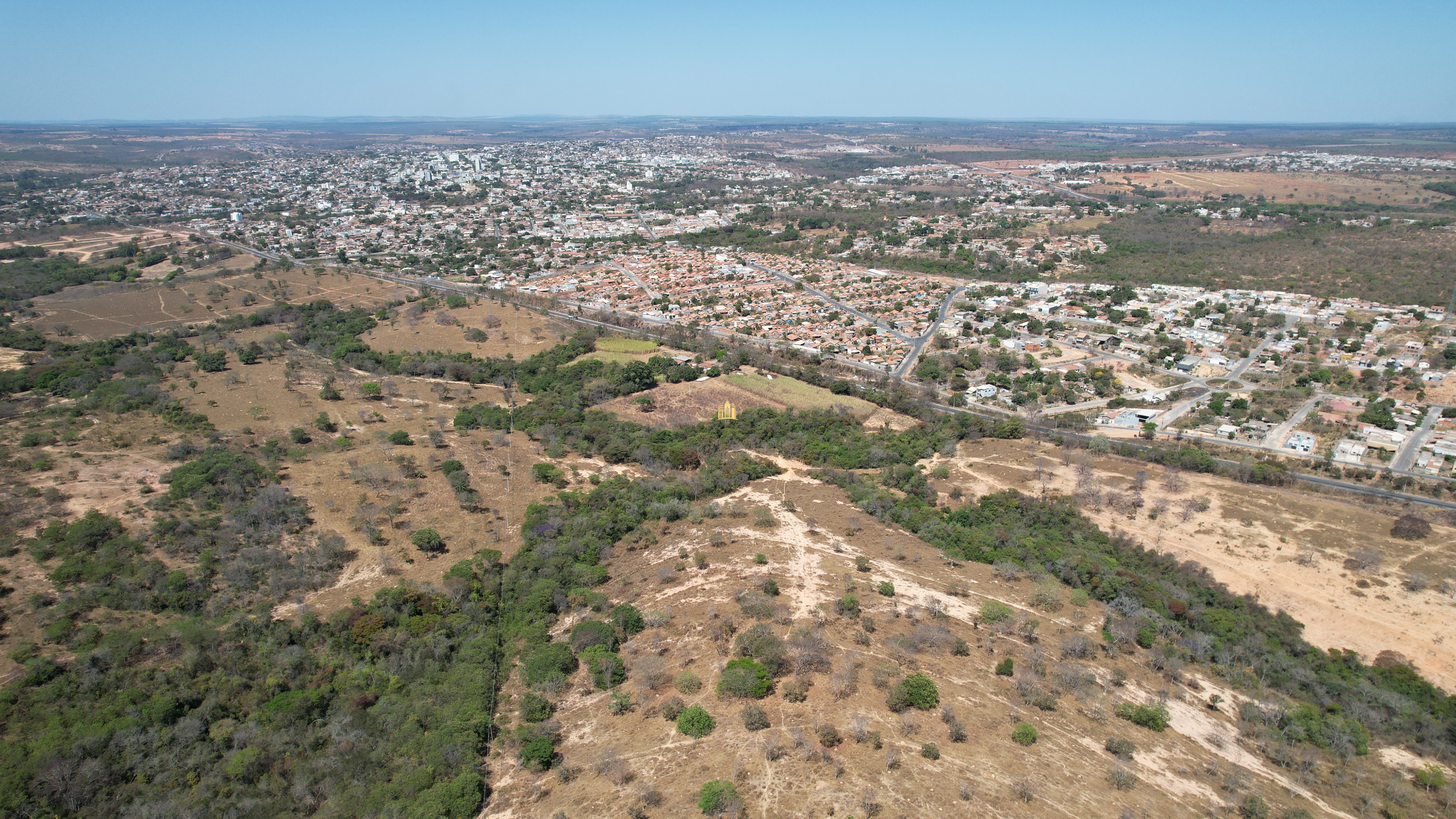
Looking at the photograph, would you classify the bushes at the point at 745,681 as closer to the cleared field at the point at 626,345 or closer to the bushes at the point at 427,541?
the bushes at the point at 427,541

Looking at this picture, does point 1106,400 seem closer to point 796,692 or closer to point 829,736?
point 796,692

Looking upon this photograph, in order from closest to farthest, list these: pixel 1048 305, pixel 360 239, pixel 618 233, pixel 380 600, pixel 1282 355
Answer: pixel 380 600 < pixel 1282 355 < pixel 1048 305 < pixel 360 239 < pixel 618 233

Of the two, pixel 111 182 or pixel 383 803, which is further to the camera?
pixel 111 182

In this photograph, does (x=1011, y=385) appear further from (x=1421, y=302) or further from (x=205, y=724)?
(x=205, y=724)

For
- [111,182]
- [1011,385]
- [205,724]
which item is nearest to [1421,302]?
[1011,385]

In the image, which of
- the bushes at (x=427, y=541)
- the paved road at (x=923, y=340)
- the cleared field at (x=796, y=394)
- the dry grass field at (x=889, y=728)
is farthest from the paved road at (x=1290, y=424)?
the bushes at (x=427, y=541)

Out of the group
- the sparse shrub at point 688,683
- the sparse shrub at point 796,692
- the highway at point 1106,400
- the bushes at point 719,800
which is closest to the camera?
the bushes at point 719,800
